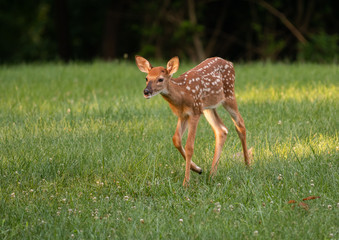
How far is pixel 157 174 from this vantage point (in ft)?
18.5

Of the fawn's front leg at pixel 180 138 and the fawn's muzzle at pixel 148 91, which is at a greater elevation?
the fawn's muzzle at pixel 148 91

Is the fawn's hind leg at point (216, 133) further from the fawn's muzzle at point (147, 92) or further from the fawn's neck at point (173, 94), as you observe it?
the fawn's muzzle at point (147, 92)

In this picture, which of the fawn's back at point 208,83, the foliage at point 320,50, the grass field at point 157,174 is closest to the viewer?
the grass field at point 157,174

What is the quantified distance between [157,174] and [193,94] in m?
0.89

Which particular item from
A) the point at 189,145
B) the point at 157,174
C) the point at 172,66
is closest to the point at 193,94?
the point at 172,66

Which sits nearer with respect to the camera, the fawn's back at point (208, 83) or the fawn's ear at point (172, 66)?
the fawn's ear at point (172, 66)

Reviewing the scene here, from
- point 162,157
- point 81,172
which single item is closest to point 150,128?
point 162,157

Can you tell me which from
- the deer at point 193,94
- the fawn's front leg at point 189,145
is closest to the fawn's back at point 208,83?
the deer at point 193,94

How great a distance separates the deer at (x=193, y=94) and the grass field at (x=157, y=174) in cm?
29

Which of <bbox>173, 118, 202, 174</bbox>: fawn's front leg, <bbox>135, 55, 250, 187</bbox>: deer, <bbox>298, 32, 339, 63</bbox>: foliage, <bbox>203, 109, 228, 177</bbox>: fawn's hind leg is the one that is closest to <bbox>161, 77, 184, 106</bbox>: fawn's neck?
<bbox>135, 55, 250, 187</bbox>: deer

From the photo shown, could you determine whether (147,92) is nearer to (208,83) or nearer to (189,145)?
(189,145)

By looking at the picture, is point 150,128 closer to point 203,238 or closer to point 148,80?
point 148,80

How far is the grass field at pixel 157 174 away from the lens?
433 centimetres

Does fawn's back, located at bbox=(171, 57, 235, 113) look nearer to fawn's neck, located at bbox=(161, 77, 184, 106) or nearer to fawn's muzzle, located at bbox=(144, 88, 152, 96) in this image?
fawn's neck, located at bbox=(161, 77, 184, 106)
